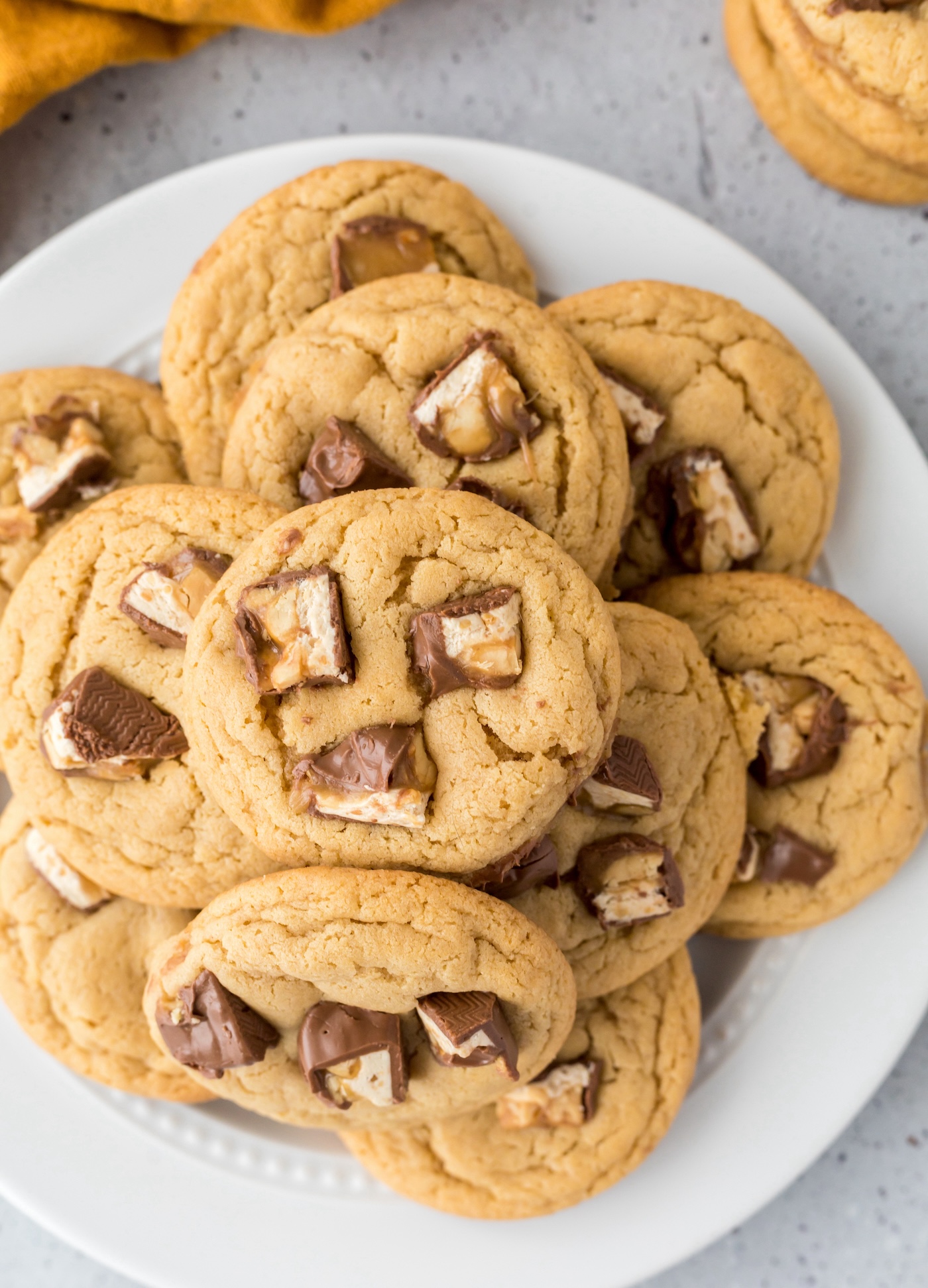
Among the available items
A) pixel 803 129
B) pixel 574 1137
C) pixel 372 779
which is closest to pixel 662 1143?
pixel 574 1137

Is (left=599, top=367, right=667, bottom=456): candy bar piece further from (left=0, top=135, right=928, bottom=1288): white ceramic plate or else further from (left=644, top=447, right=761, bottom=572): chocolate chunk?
(left=0, top=135, right=928, bottom=1288): white ceramic plate

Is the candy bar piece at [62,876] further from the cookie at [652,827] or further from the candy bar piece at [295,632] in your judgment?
the cookie at [652,827]

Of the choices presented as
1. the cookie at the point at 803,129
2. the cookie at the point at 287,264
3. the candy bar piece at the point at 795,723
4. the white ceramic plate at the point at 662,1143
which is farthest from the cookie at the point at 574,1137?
the cookie at the point at 803,129

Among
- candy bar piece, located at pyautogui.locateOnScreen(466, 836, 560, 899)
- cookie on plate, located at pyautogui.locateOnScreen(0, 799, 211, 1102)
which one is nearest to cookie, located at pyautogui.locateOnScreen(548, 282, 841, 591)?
candy bar piece, located at pyautogui.locateOnScreen(466, 836, 560, 899)

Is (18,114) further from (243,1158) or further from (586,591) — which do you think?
(243,1158)

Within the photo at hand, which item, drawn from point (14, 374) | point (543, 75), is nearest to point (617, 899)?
point (14, 374)

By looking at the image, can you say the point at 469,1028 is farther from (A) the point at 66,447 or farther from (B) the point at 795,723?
(A) the point at 66,447
